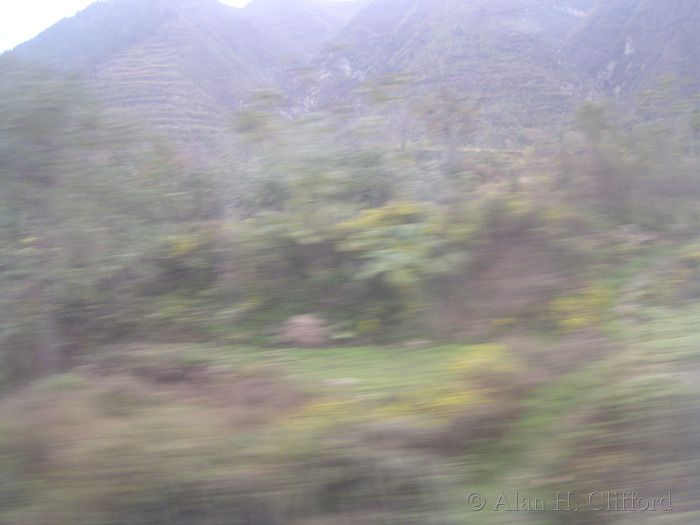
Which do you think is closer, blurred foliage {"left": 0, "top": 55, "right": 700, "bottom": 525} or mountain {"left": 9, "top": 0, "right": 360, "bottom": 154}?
blurred foliage {"left": 0, "top": 55, "right": 700, "bottom": 525}

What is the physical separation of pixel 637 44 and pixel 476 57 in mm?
4233

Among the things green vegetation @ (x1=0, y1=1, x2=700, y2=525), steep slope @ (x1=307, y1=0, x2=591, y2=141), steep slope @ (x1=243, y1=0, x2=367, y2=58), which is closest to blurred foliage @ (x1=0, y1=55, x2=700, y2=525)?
green vegetation @ (x1=0, y1=1, x2=700, y2=525)

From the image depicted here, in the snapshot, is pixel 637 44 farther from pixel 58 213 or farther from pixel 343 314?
pixel 58 213

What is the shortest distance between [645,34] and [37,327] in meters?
14.7

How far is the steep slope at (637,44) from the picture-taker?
10984 mm

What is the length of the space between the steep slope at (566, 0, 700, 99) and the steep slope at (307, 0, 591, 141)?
0.70m

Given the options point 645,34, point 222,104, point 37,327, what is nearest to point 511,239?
point 37,327

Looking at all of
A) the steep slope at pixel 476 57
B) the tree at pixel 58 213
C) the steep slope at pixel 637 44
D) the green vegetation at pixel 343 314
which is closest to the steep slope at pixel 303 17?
the steep slope at pixel 476 57

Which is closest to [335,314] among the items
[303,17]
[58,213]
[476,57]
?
[58,213]

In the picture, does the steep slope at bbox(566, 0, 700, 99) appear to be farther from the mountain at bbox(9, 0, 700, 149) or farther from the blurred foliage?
the blurred foliage

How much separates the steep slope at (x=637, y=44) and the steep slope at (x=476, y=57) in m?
0.70

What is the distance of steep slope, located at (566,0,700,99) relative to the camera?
1098cm

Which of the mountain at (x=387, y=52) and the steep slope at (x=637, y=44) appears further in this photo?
the steep slope at (x=637, y=44)

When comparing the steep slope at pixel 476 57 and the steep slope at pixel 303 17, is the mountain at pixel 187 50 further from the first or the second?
the steep slope at pixel 476 57
